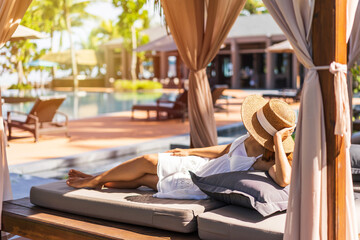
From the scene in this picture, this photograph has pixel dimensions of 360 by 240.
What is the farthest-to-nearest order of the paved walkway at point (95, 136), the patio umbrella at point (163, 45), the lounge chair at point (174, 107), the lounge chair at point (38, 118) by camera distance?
the patio umbrella at point (163, 45), the lounge chair at point (174, 107), the lounge chair at point (38, 118), the paved walkway at point (95, 136)

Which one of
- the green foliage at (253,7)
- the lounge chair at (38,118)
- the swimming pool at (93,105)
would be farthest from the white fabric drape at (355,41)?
the green foliage at (253,7)

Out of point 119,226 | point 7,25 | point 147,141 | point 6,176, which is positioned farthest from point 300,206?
point 147,141

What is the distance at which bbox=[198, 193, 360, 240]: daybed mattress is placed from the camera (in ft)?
9.57

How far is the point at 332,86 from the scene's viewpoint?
2654mm

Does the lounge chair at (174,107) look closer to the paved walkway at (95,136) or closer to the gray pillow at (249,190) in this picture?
the paved walkway at (95,136)

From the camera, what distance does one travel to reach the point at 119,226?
3496 millimetres

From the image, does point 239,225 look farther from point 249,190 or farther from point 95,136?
point 95,136

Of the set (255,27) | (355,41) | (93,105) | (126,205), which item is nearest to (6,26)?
(126,205)

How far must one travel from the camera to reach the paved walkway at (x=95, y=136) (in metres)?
8.56

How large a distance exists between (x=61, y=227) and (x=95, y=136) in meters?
7.07

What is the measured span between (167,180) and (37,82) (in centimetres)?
3624

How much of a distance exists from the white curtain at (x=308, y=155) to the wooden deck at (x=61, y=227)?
0.78 metres

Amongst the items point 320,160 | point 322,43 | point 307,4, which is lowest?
point 320,160

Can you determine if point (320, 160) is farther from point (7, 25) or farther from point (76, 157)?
point (76, 157)
